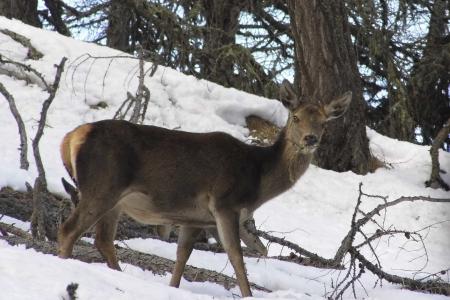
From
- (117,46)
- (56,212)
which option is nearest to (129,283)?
(56,212)

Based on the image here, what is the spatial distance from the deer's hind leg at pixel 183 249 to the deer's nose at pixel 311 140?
1.17 meters

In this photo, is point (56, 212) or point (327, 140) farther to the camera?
point (327, 140)

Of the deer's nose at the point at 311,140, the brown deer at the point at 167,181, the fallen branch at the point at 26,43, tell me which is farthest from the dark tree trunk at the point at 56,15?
the deer's nose at the point at 311,140

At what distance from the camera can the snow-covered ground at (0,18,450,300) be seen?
8719 mm

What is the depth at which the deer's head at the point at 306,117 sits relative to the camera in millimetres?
7270

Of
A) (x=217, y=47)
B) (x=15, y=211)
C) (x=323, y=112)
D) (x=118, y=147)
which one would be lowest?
(x=15, y=211)

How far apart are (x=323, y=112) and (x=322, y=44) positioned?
4.92 metres

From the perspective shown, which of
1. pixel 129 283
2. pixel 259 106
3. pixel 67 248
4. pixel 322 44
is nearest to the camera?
pixel 129 283

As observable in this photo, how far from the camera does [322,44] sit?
12.2 meters

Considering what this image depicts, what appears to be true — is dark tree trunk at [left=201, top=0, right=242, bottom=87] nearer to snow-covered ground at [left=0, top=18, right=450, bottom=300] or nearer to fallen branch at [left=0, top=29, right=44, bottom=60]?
snow-covered ground at [left=0, top=18, right=450, bottom=300]

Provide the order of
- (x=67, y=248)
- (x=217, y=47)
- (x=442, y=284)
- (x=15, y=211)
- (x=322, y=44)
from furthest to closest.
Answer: (x=217, y=47) < (x=322, y=44) < (x=15, y=211) < (x=442, y=284) < (x=67, y=248)

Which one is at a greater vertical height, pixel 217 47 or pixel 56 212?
pixel 217 47

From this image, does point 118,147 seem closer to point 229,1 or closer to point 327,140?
point 327,140

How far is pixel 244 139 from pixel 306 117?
17.6ft
